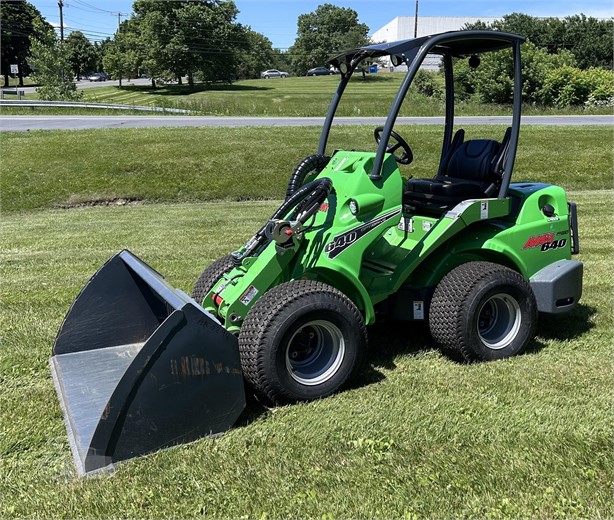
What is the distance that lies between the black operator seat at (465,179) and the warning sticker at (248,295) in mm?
1755

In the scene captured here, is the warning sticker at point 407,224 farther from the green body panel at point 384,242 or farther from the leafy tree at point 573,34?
the leafy tree at point 573,34

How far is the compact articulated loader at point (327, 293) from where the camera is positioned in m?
3.26

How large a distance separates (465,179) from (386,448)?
2536 millimetres

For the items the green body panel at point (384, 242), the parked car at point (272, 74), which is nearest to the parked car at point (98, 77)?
the parked car at point (272, 74)

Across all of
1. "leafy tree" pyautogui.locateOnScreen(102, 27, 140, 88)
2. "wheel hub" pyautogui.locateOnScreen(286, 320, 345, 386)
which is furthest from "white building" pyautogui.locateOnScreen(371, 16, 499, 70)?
"wheel hub" pyautogui.locateOnScreen(286, 320, 345, 386)

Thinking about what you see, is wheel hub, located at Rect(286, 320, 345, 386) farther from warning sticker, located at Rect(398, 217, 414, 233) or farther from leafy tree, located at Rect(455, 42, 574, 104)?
leafy tree, located at Rect(455, 42, 574, 104)

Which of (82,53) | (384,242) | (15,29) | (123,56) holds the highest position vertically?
(82,53)

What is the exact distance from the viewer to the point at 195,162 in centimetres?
1484

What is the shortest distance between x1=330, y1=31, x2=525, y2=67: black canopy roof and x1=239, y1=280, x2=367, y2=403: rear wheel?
1.66 m

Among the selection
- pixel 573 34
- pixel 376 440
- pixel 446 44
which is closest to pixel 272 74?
pixel 573 34

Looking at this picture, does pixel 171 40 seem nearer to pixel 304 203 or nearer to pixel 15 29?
pixel 15 29

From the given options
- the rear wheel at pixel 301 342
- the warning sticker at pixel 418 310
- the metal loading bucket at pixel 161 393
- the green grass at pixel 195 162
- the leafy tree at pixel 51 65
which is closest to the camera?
the metal loading bucket at pixel 161 393

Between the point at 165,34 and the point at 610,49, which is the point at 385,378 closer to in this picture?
the point at 165,34

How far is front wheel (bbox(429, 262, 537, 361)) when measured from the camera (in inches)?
164
